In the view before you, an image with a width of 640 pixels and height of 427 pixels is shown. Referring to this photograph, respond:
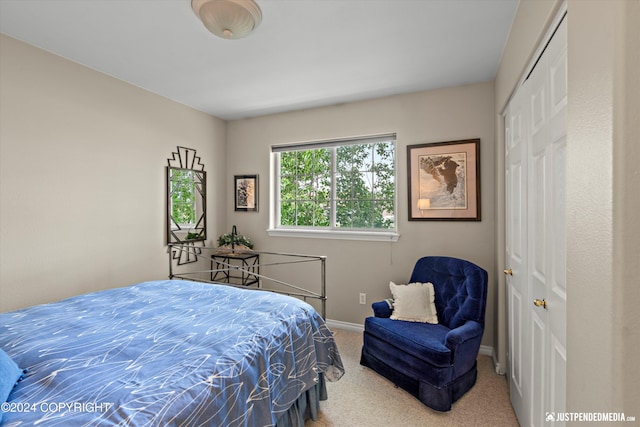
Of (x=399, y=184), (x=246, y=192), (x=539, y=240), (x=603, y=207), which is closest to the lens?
(x=603, y=207)

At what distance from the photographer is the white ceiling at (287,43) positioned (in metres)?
1.85

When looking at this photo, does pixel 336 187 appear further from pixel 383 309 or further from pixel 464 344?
pixel 464 344

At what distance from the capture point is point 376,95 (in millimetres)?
3189

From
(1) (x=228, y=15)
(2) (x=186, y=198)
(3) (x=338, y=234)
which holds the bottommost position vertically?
(3) (x=338, y=234)

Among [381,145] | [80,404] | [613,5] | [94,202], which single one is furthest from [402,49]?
[94,202]

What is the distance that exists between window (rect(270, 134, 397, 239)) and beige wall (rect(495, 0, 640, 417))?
7.67ft

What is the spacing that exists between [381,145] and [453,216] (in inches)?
43.0

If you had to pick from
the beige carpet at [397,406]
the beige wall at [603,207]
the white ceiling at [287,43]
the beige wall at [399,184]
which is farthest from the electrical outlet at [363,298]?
the beige wall at [603,207]

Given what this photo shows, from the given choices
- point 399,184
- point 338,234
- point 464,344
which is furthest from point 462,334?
point 338,234

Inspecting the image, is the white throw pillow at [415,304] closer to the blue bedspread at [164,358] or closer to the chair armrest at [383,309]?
the chair armrest at [383,309]

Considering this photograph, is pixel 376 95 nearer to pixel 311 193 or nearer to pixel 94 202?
pixel 311 193

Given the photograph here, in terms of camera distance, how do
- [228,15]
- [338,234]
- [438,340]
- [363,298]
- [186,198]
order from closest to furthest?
[228,15] < [438,340] < [363,298] < [338,234] < [186,198]

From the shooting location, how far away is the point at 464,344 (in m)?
2.09

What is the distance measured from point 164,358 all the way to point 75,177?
2.05 meters
